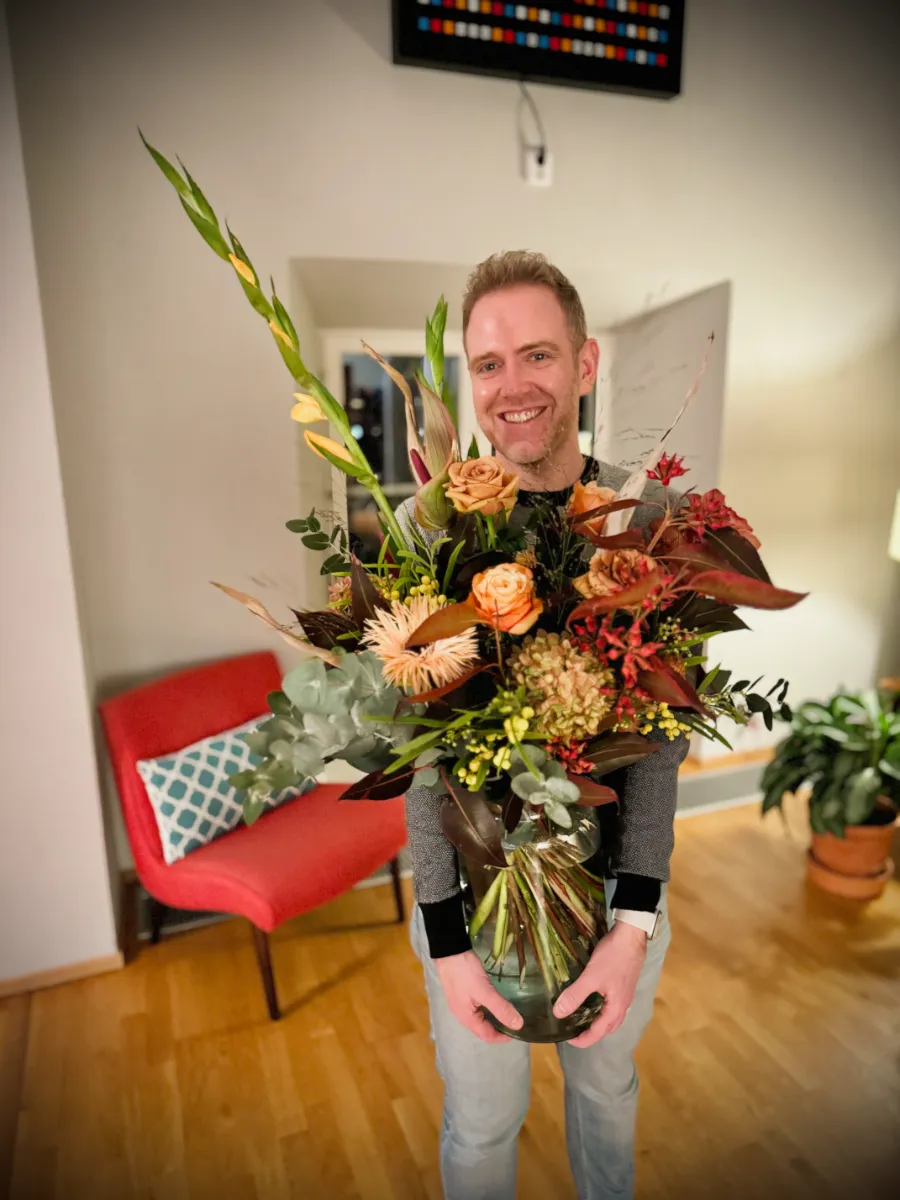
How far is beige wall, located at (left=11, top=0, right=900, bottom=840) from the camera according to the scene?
6.39 feet

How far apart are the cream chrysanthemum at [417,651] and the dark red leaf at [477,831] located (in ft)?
0.49

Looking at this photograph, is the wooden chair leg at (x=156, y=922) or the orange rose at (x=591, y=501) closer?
the orange rose at (x=591, y=501)

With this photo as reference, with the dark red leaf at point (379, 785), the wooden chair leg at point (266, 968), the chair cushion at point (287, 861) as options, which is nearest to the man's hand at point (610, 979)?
the dark red leaf at point (379, 785)

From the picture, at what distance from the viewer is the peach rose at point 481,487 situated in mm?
656

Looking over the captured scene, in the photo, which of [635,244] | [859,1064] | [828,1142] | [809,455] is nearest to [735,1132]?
[828,1142]

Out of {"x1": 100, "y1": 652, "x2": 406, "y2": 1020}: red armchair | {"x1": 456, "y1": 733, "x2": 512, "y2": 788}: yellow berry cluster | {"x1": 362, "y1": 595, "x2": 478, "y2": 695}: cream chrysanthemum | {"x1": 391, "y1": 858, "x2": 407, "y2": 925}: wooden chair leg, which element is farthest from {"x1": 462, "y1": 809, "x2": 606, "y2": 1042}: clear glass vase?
{"x1": 391, "y1": 858, "x2": 407, "y2": 925}: wooden chair leg

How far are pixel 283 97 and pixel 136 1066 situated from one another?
2567 mm

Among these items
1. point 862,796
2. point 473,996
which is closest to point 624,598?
point 473,996

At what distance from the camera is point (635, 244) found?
245cm

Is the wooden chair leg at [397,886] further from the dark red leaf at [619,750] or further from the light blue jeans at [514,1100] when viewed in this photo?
the dark red leaf at [619,750]

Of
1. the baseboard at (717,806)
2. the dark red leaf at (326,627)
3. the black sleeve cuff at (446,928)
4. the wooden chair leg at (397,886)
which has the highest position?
the dark red leaf at (326,627)

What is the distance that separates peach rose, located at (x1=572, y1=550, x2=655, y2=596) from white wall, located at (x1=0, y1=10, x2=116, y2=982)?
59.1 inches

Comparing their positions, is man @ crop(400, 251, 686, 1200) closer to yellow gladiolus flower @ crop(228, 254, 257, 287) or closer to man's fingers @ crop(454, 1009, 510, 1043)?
man's fingers @ crop(454, 1009, 510, 1043)

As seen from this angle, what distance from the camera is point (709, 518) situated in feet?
2.29
